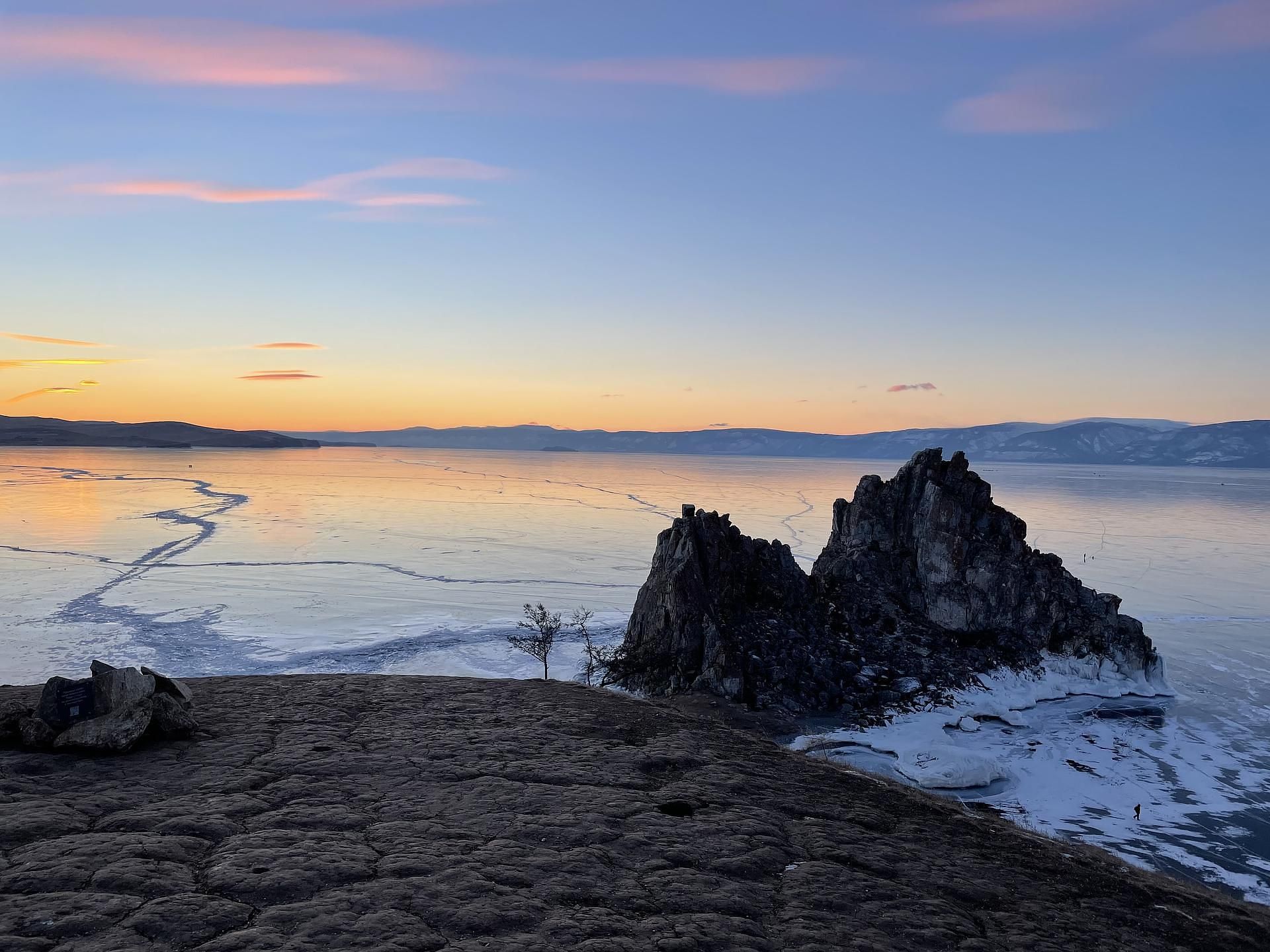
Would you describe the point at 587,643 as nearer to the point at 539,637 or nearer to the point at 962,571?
the point at 539,637

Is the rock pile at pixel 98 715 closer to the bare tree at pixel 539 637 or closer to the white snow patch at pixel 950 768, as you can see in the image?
the bare tree at pixel 539 637

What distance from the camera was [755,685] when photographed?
93.3ft

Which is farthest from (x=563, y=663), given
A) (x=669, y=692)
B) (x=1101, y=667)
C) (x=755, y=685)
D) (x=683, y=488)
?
(x=683, y=488)

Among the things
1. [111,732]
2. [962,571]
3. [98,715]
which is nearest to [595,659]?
[962,571]

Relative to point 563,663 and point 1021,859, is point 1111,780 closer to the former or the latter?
point 1021,859

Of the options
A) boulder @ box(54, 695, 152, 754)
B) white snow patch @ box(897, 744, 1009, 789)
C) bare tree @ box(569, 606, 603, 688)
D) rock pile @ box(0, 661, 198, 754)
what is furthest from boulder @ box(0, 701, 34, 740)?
white snow patch @ box(897, 744, 1009, 789)

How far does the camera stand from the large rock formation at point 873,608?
29.2m

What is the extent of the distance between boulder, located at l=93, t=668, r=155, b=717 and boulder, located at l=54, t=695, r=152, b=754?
81mm

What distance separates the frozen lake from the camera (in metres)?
22.0

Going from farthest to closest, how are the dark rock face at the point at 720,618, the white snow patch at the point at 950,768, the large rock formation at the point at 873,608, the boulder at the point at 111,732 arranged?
the large rock formation at the point at 873,608 → the dark rock face at the point at 720,618 → the white snow patch at the point at 950,768 → the boulder at the point at 111,732

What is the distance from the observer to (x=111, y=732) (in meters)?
10.1

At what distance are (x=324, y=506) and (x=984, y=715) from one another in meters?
82.1

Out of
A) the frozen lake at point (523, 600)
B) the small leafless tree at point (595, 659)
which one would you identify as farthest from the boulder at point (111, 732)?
the frozen lake at point (523, 600)

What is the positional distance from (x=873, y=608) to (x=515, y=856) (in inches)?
1136
